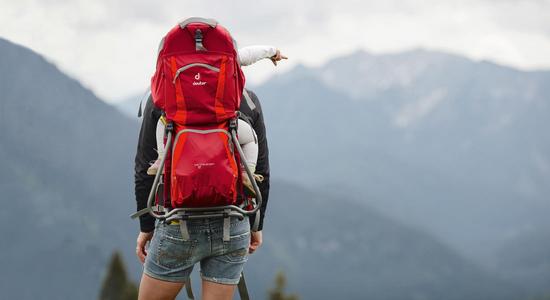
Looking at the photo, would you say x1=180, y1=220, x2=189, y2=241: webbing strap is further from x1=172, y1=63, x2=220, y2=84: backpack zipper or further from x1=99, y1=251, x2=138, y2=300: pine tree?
x1=99, y1=251, x2=138, y2=300: pine tree

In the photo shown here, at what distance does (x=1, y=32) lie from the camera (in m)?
8.04

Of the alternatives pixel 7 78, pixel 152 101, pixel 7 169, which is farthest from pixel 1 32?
pixel 152 101

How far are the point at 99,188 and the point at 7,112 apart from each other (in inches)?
6093

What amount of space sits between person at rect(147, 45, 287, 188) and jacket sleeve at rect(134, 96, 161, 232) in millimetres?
49

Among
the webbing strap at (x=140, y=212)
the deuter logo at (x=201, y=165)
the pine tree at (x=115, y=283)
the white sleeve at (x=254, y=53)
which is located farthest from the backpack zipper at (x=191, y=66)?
the pine tree at (x=115, y=283)

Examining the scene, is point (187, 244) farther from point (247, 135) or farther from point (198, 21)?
point (198, 21)

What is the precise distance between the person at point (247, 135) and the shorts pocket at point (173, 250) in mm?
385

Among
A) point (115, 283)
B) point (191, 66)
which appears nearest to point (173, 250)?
point (191, 66)

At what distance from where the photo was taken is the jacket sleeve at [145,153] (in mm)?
4137

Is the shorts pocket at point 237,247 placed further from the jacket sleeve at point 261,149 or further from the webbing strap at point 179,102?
the webbing strap at point 179,102

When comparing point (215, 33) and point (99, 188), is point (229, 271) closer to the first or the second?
point (215, 33)

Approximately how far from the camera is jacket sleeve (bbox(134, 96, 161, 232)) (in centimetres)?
414

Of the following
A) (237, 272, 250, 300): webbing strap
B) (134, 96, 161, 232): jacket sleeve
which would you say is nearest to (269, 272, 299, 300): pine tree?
(237, 272, 250, 300): webbing strap

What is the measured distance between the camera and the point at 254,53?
4.55m
